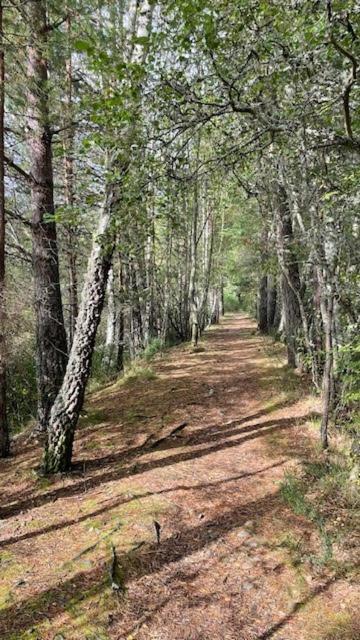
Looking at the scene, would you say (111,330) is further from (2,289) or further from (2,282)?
(2,289)

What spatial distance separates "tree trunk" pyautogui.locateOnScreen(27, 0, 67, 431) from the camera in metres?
6.59

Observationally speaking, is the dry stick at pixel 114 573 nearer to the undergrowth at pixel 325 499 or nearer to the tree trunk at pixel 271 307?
the undergrowth at pixel 325 499

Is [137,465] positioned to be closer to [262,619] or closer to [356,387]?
[262,619]

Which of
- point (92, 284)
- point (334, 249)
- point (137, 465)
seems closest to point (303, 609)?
point (137, 465)

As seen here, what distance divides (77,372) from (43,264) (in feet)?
8.18

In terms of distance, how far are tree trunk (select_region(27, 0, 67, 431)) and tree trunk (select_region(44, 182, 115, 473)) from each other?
156 cm

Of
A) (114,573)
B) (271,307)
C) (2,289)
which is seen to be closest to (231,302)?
(271,307)

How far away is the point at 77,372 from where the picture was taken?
17.1 feet

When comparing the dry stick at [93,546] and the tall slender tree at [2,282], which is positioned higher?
the tall slender tree at [2,282]

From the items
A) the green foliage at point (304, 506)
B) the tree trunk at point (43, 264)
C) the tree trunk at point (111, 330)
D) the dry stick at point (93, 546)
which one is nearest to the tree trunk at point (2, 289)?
the tree trunk at point (43, 264)

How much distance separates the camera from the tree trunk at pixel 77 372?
5.13 metres

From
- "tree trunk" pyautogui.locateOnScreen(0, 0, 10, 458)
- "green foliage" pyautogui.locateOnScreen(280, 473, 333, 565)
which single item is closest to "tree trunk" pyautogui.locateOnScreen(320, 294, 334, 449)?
"green foliage" pyautogui.locateOnScreen(280, 473, 333, 565)

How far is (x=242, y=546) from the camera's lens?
374 centimetres

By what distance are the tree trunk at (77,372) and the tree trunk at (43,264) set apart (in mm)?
1563
